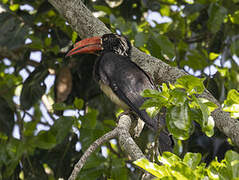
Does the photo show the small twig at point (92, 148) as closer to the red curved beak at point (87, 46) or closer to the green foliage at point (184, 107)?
the green foliage at point (184, 107)

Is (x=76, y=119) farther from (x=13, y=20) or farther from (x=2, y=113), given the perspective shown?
(x=13, y=20)

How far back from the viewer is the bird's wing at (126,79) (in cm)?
373

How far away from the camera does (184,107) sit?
2145 mm

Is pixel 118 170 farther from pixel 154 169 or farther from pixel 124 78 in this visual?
pixel 154 169

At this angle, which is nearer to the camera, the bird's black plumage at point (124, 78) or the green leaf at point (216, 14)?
the bird's black plumage at point (124, 78)

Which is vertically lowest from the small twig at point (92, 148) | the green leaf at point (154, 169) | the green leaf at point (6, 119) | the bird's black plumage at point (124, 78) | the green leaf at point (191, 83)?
the green leaf at point (6, 119)

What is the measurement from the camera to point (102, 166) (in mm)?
3441

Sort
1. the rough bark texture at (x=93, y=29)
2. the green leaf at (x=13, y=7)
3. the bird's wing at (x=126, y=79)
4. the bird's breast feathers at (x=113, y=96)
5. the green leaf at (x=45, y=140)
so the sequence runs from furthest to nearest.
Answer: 1. the green leaf at (x=13, y=7)
2. the bird's breast feathers at (x=113, y=96)
3. the green leaf at (x=45, y=140)
4. the bird's wing at (x=126, y=79)
5. the rough bark texture at (x=93, y=29)

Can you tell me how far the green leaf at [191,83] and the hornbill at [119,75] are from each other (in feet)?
3.91

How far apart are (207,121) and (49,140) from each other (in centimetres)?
215

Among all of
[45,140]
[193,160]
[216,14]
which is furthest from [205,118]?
[216,14]

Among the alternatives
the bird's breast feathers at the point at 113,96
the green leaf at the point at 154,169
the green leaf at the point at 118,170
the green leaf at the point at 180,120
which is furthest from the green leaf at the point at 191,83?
the bird's breast feathers at the point at 113,96

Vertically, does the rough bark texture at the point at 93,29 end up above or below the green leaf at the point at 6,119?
above

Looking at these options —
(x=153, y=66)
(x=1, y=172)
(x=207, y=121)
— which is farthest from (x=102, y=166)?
(x=207, y=121)
